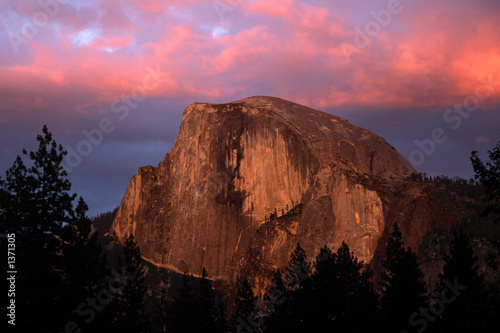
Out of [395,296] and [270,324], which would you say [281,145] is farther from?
[395,296]

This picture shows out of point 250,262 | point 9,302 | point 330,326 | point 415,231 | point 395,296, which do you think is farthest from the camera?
point 250,262

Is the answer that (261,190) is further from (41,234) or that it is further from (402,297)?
(41,234)

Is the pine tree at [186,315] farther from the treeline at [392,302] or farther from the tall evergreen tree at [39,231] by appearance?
the tall evergreen tree at [39,231]

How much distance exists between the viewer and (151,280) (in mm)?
155000

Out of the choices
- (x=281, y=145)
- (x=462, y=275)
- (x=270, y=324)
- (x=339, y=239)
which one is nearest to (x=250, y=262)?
(x=339, y=239)

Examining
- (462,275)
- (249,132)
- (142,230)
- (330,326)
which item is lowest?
(330,326)

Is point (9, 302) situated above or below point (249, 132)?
below

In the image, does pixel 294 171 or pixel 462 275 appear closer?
pixel 462 275

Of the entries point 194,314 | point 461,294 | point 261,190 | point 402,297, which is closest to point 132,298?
point 194,314

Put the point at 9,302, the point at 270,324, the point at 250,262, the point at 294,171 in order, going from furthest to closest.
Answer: the point at 294,171, the point at 250,262, the point at 270,324, the point at 9,302

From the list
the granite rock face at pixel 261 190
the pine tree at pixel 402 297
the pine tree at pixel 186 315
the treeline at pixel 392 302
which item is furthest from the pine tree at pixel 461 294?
the granite rock face at pixel 261 190

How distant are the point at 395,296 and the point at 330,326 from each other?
8.04m

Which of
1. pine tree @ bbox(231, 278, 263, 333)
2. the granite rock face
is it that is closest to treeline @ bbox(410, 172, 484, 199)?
the granite rock face

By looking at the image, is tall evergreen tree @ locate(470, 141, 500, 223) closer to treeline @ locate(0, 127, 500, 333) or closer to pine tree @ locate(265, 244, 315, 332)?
treeline @ locate(0, 127, 500, 333)
